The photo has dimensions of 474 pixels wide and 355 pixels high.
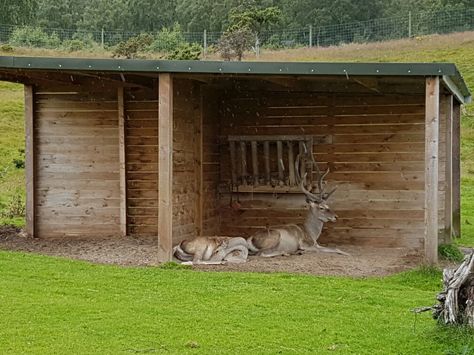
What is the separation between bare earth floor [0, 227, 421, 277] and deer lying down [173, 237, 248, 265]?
0.68 ft

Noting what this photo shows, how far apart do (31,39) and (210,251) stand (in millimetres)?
35910

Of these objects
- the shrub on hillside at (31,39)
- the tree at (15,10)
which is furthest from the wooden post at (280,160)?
the shrub on hillside at (31,39)

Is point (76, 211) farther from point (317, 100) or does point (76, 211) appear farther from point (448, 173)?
point (448, 173)

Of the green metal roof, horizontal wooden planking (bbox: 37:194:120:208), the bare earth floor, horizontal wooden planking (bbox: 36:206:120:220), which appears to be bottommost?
the bare earth floor

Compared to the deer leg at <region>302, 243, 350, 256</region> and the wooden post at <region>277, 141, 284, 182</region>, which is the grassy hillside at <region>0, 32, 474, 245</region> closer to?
the deer leg at <region>302, 243, 350, 256</region>

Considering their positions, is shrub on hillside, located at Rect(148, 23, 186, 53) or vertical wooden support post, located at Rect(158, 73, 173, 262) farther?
shrub on hillside, located at Rect(148, 23, 186, 53)

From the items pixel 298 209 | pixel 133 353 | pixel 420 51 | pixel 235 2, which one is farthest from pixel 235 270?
pixel 235 2

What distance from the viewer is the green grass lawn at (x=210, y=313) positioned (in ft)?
21.9

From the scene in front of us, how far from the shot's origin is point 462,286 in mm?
6605

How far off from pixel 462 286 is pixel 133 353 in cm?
257

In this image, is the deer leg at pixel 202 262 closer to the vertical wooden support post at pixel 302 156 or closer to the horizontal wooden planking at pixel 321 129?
the vertical wooden support post at pixel 302 156

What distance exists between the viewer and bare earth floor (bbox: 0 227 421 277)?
10.6 metres

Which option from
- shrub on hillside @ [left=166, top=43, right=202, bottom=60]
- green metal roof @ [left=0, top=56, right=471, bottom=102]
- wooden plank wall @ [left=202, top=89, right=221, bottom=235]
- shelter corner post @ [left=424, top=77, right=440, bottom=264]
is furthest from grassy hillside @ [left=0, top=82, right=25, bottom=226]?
shelter corner post @ [left=424, top=77, right=440, bottom=264]

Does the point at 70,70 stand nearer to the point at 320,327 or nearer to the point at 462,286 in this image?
the point at 320,327
